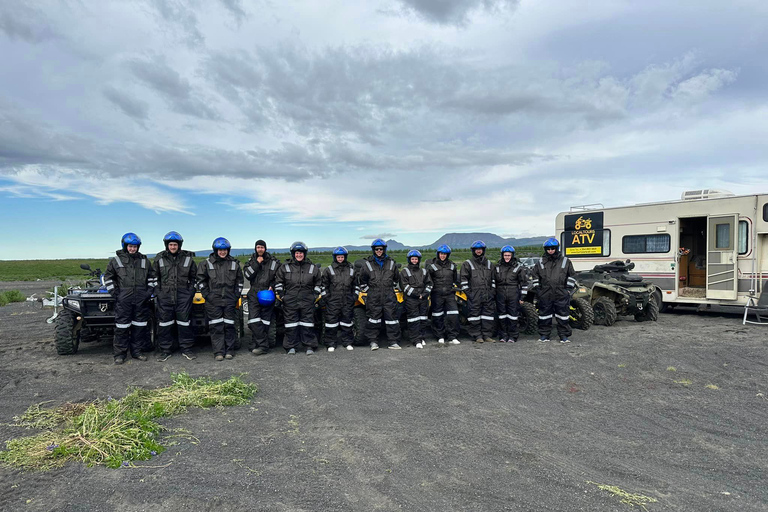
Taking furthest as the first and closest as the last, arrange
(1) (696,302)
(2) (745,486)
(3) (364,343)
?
(1) (696,302)
(3) (364,343)
(2) (745,486)

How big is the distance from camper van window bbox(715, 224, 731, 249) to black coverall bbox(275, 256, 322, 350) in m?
10.5

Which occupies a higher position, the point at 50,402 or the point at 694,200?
the point at 694,200

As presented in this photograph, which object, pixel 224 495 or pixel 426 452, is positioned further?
pixel 426 452

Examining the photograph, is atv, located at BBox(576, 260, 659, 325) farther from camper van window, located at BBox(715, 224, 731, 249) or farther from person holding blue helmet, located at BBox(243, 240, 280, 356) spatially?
person holding blue helmet, located at BBox(243, 240, 280, 356)

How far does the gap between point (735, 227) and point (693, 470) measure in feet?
33.9

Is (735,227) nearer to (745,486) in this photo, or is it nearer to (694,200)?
(694,200)

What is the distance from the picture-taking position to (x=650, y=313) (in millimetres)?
11773

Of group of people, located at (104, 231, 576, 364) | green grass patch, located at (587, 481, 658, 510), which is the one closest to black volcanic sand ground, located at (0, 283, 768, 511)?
green grass patch, located at (587, 481, 658, 510)

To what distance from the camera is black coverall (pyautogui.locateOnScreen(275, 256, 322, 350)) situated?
8.48 metres

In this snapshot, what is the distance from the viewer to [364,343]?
9.52 metres

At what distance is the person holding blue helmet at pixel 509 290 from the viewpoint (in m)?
9.38

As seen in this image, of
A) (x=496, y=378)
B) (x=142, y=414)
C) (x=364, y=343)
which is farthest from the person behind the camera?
(x=364, y=343)

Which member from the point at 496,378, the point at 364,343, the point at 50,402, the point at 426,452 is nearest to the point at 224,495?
the point at 426,452

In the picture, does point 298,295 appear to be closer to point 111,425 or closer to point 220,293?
point 220,293
